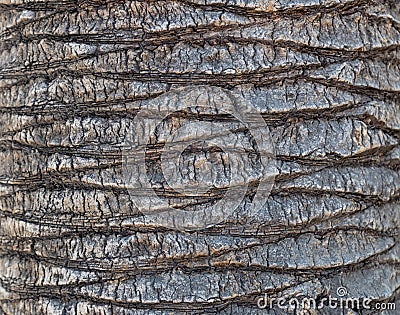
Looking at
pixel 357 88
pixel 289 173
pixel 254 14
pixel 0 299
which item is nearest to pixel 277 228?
pixel 289 173

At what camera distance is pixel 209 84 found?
81.4 inches

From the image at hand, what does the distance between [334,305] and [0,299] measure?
113 centimetres

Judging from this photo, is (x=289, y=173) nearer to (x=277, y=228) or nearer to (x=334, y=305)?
(x=277, y=228)

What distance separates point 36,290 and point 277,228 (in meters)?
0.79

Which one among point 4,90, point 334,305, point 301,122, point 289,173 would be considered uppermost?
point 4,90

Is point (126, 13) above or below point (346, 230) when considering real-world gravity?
above

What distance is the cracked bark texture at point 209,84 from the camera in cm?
207

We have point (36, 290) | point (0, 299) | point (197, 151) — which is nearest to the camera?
point (197, 151)

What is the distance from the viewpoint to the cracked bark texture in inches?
81.4

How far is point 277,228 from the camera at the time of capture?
6.86 ft

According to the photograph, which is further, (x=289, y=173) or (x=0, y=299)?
(x=0, y=299)

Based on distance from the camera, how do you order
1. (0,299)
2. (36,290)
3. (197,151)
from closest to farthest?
(197,151) < (36,290) < (0,299)

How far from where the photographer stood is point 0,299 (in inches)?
94.0

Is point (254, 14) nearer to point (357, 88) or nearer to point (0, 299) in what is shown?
point (357, 88)
